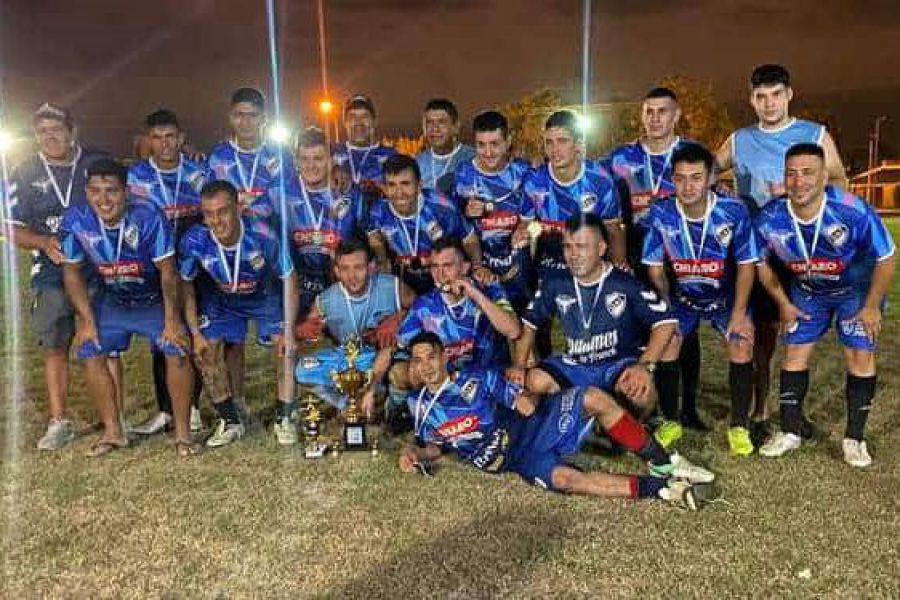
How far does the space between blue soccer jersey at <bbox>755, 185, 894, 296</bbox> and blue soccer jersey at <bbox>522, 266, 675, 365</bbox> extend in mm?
686

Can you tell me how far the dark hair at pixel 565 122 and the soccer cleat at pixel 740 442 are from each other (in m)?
1.94

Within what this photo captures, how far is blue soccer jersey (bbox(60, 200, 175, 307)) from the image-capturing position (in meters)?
4.99

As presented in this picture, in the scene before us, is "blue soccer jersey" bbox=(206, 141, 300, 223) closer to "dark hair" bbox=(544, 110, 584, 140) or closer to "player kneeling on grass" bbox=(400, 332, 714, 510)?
"dark hair" bbox=(544, 110, 584, 140)

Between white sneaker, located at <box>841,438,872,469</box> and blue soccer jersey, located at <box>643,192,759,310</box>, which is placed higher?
blue soccer jersey, located at <box>643,192,759,310</box>

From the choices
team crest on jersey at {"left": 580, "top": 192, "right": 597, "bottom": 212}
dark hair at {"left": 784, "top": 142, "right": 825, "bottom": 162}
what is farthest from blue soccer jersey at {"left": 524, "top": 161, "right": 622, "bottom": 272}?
dark hair at {"left": 784, "top": 142, "right": 825, "bottom": 162}

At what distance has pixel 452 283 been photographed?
489 cm

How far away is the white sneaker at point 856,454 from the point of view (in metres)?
4.45

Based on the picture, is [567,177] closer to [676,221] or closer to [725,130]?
[676,221]

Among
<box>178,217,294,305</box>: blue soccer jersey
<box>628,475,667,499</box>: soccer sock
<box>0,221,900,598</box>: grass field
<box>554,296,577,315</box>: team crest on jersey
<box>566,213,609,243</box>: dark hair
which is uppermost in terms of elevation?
<box>566,213,609,243</box>: dark hair

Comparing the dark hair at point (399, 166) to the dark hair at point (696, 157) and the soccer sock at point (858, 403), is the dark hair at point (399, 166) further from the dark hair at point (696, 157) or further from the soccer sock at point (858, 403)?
the soccer sock at point (858, 403)

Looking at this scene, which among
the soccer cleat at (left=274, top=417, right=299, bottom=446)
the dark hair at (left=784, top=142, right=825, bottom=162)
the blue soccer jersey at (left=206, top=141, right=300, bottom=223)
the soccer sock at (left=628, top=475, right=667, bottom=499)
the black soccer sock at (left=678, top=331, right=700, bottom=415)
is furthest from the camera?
the blue soccer jersey at (left=206, top=141, right=300, bottom=223)

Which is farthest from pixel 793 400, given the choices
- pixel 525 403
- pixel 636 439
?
pixel 525 403

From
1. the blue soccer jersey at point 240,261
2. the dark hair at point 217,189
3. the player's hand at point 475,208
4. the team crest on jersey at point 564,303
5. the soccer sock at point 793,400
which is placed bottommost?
the soccer sock at point 793,400

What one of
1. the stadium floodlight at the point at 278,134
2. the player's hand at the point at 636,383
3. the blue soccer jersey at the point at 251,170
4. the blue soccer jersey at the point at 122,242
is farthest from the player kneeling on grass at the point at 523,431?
the stadium floodlight at the point at 278,134
